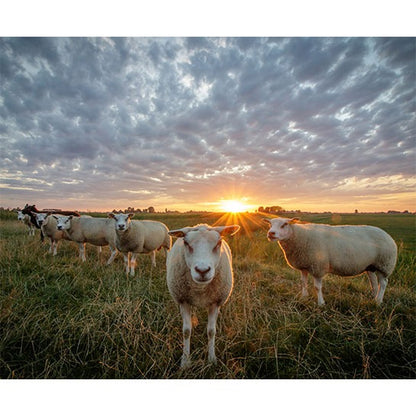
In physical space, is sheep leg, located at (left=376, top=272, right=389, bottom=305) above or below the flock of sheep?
below

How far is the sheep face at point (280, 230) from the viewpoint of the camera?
4.43m

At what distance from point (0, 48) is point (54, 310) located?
4093 millimetres

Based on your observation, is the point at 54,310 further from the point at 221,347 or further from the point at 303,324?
the point at 303,324

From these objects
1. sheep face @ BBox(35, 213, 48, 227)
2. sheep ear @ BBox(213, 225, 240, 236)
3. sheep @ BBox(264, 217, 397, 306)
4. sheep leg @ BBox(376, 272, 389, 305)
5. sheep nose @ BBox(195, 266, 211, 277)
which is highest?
sheep ear @ BBox(213, 225, 240, 236)

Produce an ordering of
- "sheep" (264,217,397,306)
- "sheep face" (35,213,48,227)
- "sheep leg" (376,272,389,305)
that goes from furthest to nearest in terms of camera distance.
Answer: "sheep face" (35,213,48,227) → "sheep" (264,217,397,306) → "sheep leg" (376,272,389,305)

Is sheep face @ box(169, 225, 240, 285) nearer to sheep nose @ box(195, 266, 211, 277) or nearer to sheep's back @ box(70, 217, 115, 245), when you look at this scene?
sheep nose @ box(195, 266, 211, 277)

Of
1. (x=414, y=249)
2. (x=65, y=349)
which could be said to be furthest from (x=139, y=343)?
(x=414, y=249)

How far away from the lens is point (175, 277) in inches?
106

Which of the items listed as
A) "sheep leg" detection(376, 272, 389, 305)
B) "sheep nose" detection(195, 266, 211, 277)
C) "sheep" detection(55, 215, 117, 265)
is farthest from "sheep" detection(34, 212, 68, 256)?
"sheep leg" detection(376, 272, 389, 305)

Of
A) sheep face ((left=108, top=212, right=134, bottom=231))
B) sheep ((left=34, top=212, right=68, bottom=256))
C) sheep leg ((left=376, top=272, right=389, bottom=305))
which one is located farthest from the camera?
sheep ((left=34, top=212, right=68, bottom=256))

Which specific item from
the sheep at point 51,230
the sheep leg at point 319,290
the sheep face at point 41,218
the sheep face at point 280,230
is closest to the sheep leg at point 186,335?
the sheep face at point 280,230

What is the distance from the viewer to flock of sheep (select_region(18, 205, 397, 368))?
2.30m

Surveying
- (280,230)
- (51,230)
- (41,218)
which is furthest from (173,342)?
(41,218)

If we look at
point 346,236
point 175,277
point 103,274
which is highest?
point 346,236
